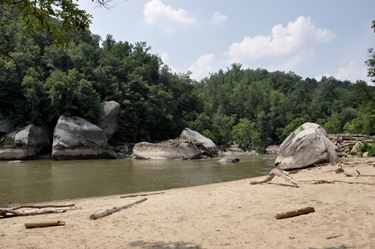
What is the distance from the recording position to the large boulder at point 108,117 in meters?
32.6

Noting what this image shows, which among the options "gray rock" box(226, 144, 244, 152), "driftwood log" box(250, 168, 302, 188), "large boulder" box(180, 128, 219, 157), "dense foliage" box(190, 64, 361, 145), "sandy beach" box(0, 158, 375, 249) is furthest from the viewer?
"dense foliage" box(190, 64, 361, 145)

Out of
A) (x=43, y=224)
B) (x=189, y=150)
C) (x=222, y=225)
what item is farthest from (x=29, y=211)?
(x=189, y=150)

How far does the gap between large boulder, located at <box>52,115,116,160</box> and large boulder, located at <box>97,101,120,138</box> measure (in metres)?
3.77

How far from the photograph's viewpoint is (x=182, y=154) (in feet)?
97.4

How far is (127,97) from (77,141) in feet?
45.0

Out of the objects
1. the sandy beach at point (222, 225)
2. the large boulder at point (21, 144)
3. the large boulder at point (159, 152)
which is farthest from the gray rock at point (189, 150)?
the sandy beach at point (222, 225)

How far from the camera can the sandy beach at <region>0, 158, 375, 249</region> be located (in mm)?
4074

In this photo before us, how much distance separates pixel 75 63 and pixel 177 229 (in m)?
38.4

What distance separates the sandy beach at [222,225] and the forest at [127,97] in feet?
15.0

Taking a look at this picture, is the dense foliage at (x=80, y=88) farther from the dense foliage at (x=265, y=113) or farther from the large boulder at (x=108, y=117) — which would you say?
the dense foliage at (x=265, y=113)

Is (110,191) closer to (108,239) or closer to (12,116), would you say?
(108,239)

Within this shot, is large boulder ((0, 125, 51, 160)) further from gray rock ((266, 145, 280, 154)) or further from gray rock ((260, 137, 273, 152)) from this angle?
gray rock ((260, 137, 273, 152))

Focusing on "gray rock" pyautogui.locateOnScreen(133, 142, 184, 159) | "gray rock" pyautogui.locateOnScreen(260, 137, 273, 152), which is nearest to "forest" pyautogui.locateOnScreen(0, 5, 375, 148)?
"gray rock" pyautogui.locateOnScreen(260, 137, 273, 152)

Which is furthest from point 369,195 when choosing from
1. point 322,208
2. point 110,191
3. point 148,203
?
point 110,191
